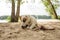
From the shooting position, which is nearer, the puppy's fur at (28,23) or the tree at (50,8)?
the puppy's fur at (28,23)

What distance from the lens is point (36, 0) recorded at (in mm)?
7473

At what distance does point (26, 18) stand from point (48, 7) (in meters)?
3.81

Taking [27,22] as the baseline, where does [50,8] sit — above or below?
above

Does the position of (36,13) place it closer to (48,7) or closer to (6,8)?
(48,7)

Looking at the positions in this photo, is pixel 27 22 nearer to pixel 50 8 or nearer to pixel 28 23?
pixel 28 23

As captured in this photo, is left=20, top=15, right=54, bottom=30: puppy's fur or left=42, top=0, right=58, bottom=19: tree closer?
left=20, top=15, right=54, bottom=30: puppy's fur

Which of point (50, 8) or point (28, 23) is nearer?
point (28, 23)

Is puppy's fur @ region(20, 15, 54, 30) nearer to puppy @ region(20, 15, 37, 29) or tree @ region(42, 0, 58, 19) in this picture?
puppy @ region(20, 15, 37, 29)

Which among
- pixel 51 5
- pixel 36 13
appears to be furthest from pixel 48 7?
pixel 36 13

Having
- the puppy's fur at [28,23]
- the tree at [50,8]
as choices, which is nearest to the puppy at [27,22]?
the puppy's fur at [28,23]

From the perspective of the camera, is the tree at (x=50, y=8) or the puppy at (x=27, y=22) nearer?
the puppy at (x=27, y=22)

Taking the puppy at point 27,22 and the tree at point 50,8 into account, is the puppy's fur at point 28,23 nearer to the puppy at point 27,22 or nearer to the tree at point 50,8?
the puppy at point 27,22

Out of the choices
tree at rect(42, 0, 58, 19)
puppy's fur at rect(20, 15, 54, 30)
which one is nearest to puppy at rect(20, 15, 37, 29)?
puppy's fur at rect(20, 15, 54, 30)

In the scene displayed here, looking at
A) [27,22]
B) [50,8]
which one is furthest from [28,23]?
[50,8]
